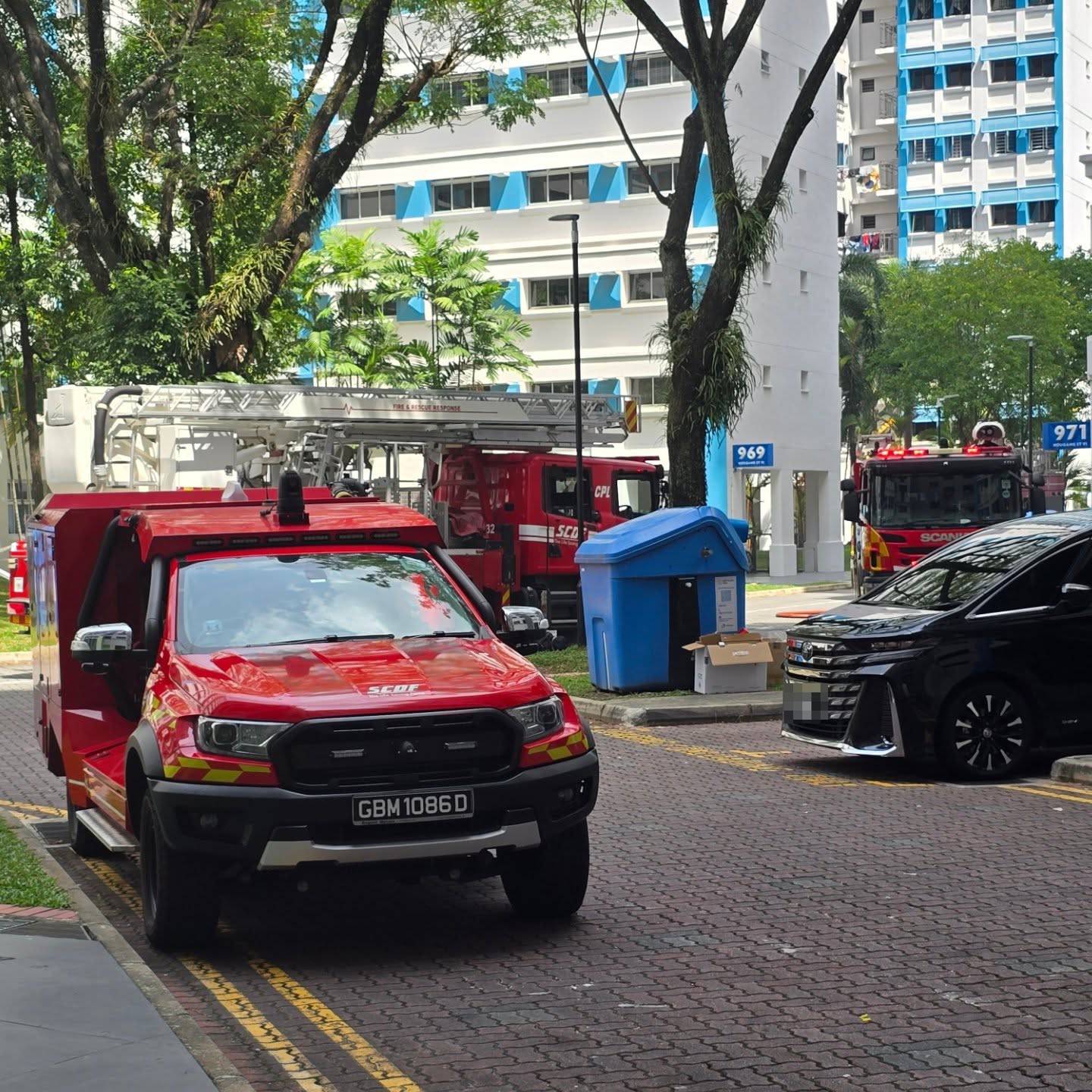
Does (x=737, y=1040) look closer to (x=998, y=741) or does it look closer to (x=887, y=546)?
(x=998, y=741)

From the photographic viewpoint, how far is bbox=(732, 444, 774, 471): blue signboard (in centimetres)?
4933

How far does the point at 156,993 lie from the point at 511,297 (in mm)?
49854

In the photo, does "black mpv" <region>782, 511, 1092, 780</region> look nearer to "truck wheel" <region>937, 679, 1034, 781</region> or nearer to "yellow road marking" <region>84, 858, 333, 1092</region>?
"truck wheel" <region>937, 679, 1034, 781</region>

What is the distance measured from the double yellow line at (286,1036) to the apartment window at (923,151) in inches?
3771

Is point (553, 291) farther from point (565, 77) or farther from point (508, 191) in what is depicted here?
point (565, 77)

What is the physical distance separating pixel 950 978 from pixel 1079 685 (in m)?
6.11

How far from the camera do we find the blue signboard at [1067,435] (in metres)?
46.1

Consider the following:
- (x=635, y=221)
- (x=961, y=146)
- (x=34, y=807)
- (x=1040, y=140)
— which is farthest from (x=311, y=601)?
(x=961, y=146)

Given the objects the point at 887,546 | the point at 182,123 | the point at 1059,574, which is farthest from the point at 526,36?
the point at 1059,574

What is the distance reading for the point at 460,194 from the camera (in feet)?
188

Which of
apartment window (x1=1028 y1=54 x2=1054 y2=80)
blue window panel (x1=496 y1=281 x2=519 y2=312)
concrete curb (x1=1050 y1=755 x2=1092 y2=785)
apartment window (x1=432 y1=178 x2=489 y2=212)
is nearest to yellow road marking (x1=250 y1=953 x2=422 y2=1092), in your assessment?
concrete curb (x1=1050 y1=755 x2=1092 y2=785)

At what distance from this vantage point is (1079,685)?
41.8 feet

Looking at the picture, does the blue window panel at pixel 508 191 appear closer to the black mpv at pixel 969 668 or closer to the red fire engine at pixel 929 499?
the red fire engine at pixel 929 499

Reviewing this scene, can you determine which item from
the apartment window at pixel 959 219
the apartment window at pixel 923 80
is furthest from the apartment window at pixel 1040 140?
the apartment window at pixel 923 80
